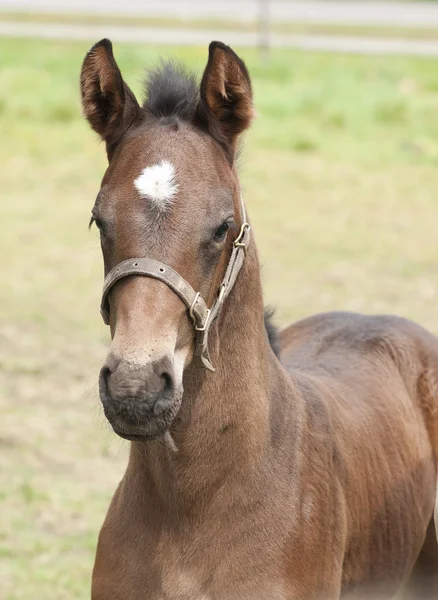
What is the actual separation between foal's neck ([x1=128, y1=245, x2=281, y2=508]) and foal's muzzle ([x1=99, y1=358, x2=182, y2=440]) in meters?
0.43

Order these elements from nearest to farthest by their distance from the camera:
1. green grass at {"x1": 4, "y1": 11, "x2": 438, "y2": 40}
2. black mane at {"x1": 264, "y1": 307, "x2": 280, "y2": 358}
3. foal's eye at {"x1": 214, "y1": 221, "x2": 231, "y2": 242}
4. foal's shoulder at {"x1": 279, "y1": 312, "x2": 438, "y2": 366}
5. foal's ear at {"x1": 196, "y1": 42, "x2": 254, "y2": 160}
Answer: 1. foal's eye at {"x1": 214, "y1": 221, "x2": 231, "y2": 242}
2. foal's ear at {"x1": 196, "y1": 42, "x2": 254, "y2": 160}
3. black mane at {"x1": 264, "y1": 307, "x2": 280, "y2": 358}
4. foal's shoulder at {"x1": 279, "y1": 312, "x2": 438, "y2": 366}
5. green grass at {"x1": 4, "y1": 11, "x2": 438, "y2": 40}

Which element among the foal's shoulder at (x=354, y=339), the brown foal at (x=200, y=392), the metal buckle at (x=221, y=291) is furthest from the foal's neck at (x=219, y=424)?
the foal's shoulder at (x=354, y=339)

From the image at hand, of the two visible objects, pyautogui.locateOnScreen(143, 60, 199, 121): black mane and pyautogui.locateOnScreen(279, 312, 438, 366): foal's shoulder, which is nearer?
pyautogui.locateOnScreen(143, 60, 199, 121): black mane

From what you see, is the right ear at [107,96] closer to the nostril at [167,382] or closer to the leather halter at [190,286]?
the leather halter at [190,286]

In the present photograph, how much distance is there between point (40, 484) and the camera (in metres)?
6.41

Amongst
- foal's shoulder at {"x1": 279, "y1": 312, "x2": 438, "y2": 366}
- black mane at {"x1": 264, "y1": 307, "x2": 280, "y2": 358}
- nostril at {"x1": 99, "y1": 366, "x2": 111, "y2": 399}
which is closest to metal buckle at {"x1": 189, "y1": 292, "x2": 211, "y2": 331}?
nostril at {"x1": 99, "y1": 366, "x2": 111, "y2": 399}

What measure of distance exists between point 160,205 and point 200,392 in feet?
2.15

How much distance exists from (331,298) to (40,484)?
12.8 ft

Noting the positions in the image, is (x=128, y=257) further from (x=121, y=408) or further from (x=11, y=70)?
(x=11, y=70)

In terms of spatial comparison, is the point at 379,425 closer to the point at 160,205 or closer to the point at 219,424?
the point at 219,424

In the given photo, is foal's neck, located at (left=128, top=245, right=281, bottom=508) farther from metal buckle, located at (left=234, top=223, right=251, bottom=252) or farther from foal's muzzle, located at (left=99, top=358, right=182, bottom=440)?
foal's muzzle, located at (left=99, top=358, right=182, bottom=440)

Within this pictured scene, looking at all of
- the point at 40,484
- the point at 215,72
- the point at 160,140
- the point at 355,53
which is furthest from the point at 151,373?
the point at 355,53

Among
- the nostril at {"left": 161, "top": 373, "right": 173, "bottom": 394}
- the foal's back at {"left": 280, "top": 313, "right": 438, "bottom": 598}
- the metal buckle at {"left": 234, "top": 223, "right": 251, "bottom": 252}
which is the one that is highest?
the metal buckle at {"left": 234, "top": 223, "right": 251, "bottom": 252}

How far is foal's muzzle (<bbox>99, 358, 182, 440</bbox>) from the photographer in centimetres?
308
